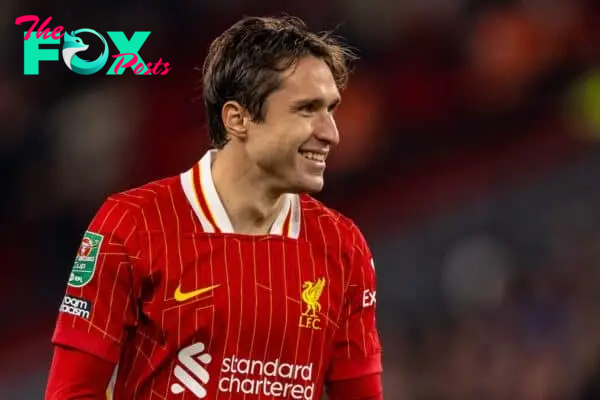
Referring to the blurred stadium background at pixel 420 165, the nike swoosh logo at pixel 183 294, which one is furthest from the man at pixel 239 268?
the blurred stadium background at pixel 420 165

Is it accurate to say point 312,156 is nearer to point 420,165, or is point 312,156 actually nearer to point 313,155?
point 313,155

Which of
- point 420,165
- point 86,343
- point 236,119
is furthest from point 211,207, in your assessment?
point 420,165

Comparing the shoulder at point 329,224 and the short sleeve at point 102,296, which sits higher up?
the shoulder at point 329,224

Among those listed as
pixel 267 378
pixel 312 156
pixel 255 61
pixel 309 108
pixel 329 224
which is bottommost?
pixel 267 378

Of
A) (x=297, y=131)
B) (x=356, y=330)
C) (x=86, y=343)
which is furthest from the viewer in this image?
(x=356, y=330)

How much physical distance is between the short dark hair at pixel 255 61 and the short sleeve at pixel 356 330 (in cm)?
41

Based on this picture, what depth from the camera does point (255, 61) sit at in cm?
262

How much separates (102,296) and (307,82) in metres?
0.64

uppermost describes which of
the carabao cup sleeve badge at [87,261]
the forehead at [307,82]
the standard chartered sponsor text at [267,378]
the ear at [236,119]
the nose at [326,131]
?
the forehead at [307,82]

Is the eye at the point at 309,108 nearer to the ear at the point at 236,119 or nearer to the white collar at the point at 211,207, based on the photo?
the ear at the point at 236,119

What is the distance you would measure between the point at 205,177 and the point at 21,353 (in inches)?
116

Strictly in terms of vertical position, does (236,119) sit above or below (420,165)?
below

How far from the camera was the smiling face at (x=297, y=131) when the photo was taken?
255cm

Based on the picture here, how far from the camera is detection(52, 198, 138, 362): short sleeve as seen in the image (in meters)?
2.45
